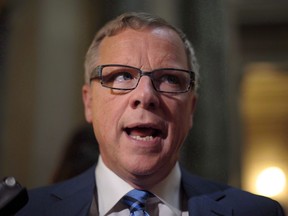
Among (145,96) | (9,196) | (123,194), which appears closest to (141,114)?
(145,96)

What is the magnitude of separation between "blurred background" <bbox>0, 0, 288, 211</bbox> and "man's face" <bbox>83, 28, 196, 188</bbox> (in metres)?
0.09

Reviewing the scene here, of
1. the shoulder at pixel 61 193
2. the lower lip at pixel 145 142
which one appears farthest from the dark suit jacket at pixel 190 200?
the lower lip at pixel 145 142

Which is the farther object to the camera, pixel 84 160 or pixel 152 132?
pixel 84 160

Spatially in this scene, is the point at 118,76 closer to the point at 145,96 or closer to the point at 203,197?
the point at 145,96

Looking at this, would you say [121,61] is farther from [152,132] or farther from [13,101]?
[13,101]

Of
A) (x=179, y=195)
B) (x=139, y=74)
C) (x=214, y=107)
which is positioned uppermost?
(x=139, y=74)

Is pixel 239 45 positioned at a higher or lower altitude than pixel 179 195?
higher

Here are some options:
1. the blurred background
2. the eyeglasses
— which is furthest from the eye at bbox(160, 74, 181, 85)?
the blurred background

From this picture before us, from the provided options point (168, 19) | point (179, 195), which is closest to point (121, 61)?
point (168, 19)

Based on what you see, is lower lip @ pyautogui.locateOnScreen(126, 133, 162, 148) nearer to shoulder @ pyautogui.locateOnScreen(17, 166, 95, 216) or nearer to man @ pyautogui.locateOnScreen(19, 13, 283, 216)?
man @ pyautogui.locateOnScreen(19, 13, 283, 216)

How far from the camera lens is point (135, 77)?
2.31 ft

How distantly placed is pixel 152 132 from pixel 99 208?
157 mm

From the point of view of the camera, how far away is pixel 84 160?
32.7 inches

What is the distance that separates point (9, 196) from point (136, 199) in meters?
0.23
